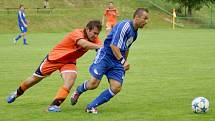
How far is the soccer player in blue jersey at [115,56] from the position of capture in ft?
29.4

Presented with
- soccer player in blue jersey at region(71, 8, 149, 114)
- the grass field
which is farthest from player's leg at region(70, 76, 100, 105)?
the grass field

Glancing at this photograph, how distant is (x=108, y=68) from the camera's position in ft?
30.5

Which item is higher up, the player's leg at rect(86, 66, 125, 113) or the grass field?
the player's leg at rect(86, 66, 125, 113)

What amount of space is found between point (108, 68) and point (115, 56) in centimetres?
35

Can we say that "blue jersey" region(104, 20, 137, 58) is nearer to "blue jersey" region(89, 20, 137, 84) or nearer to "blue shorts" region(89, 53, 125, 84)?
"blue jersey" region(89, 20, 137, 84)

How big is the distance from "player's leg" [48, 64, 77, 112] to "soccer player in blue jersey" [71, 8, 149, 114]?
11.9 inches

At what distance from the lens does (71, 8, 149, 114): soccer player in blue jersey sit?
29.4ft

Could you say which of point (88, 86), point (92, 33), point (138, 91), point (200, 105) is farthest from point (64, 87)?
point (138, 91)

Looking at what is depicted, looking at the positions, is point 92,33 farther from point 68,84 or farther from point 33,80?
point 33,80

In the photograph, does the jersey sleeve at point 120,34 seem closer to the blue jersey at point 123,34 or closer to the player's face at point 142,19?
the blue jersey at point 123,34

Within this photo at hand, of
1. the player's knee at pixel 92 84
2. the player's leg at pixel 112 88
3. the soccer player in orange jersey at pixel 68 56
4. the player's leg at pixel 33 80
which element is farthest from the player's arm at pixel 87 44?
the player's leg at pixel 33 80

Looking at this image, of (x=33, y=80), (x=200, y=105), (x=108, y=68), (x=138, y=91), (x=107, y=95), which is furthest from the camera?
(x=138, y=91)

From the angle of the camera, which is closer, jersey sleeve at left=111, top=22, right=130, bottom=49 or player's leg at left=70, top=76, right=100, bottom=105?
jersey sleeve at left=111, top=22, right=130, bottom=49

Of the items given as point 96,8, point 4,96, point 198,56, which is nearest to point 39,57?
point 198,56
